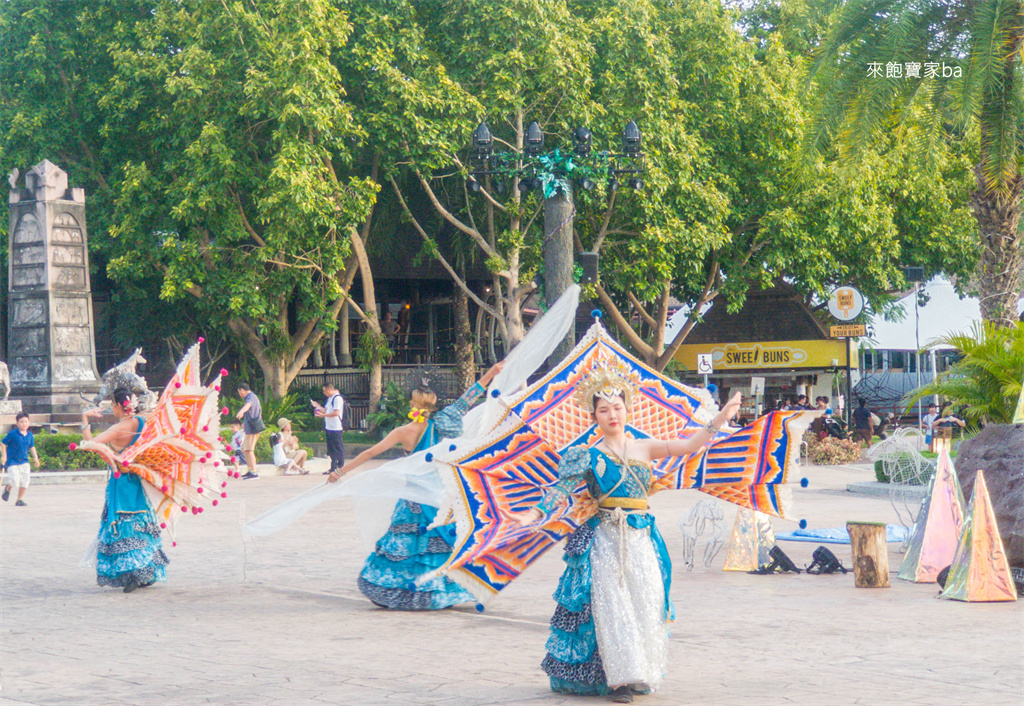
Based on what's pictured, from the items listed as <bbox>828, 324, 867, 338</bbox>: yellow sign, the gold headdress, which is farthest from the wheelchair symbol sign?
the gold headdress

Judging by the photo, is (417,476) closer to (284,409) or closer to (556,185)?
(556,185)

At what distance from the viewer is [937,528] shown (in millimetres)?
10336

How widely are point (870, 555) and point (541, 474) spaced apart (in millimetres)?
4328

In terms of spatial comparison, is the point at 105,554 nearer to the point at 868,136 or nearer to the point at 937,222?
the point at 868,136

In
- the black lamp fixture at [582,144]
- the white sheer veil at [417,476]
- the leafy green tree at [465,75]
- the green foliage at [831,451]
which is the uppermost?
the leafy green tree at [465,75]

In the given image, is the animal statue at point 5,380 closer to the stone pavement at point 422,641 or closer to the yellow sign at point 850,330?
the stone pavement at point 422,641

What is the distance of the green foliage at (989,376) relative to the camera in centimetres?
1109

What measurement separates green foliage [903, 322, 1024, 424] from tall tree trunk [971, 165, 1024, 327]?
223 inches

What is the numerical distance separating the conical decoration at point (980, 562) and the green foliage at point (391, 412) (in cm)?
2169

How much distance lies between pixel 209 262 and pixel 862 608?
22099mm

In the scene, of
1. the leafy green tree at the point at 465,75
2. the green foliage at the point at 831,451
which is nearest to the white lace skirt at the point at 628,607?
the leafy green tree at the point at 465,75

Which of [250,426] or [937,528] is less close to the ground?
[250,426]

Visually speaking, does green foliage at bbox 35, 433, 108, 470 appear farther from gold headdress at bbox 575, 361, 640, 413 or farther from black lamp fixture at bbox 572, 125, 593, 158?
gold headdress at bbox 575, 361, 640, 413

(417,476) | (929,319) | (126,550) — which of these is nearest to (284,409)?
(929,319)
